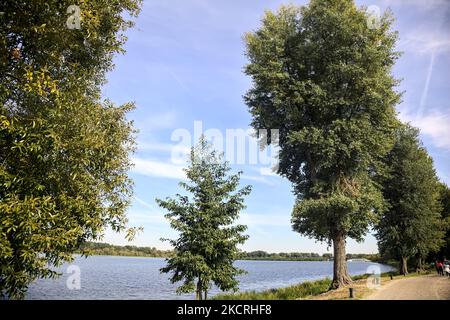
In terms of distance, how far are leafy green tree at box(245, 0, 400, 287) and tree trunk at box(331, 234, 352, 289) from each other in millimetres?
73

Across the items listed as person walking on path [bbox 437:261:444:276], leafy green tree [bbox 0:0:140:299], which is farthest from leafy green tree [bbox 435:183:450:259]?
leafy green tree [bbox 0:0:140:299]

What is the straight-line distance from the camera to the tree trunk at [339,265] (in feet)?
86.0

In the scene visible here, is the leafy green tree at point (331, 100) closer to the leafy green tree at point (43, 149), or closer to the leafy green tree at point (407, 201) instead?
the leafy green tree at point (43, 149)

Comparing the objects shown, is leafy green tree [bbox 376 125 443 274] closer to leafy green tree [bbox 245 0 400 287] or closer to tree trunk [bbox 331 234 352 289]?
leafy green tree [bbox 245 0 400 287]

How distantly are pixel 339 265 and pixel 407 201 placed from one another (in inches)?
902

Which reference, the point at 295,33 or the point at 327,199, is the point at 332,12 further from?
the point at 327,199

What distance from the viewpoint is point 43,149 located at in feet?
28.2

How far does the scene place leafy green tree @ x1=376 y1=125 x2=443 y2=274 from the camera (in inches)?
1738

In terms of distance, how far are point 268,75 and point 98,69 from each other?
14769mm

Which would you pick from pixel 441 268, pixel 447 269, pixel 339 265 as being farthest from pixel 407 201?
pixel 339 265

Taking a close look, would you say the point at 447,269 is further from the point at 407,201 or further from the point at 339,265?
the point at 339,265

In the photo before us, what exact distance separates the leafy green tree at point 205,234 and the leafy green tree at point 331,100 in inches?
257

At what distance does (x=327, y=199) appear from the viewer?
969 inches
